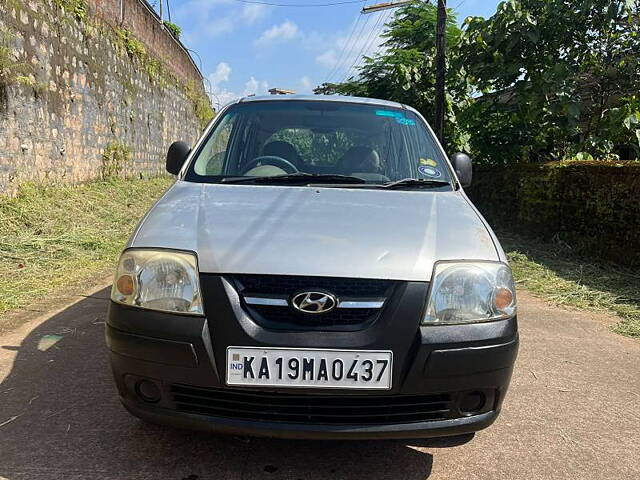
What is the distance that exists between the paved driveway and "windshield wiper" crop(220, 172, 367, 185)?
50.2 inches

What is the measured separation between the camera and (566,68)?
9.12m

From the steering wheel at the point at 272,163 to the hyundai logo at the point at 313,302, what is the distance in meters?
1.31

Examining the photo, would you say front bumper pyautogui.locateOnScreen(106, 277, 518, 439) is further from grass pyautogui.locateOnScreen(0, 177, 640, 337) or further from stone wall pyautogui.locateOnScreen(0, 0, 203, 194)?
stone wall pyautogui.locateOnScreen(0, 0, 203, 194)

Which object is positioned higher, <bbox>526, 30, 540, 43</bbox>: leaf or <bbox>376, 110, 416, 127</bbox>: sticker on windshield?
<bbox>526, 30, 540, 43</bbox>: leaf

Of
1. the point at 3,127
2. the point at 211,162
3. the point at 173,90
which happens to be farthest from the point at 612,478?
the point at 173,90

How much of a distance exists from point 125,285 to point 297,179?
1137 millimetres

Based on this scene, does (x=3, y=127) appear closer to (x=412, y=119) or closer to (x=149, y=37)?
(x=412, y=119)

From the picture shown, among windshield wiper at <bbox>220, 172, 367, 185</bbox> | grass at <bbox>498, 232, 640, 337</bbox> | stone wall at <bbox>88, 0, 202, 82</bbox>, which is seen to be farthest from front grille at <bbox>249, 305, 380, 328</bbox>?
stone wall at <bbox>88, 0, 202, 82</bbox>

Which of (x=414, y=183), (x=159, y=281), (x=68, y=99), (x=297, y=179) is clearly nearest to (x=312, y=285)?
(x=159, y=281)

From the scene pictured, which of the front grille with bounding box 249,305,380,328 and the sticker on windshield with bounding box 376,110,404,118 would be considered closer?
the front grille with bounding box 249,305,380,328

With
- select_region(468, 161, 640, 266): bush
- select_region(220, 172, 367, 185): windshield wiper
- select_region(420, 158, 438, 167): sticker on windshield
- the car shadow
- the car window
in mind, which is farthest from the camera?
select_region(468, 161, 640, 266): bush

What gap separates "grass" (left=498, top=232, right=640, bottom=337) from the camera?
538 cm

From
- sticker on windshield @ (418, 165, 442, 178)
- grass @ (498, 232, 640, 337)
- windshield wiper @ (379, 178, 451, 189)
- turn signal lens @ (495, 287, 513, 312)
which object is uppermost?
sticker on windshield @ (418, 165, 442, 178)

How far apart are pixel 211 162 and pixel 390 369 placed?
1.73 m
